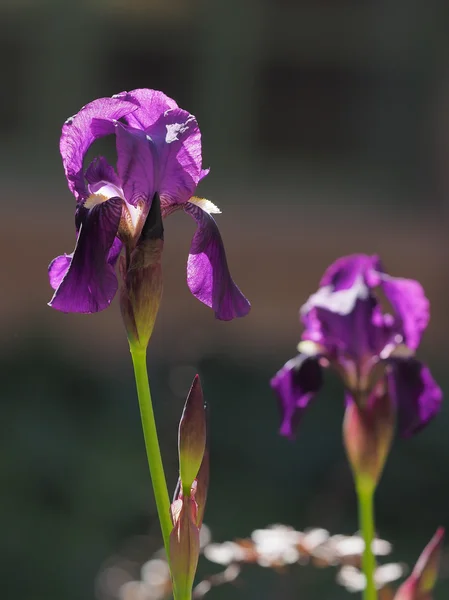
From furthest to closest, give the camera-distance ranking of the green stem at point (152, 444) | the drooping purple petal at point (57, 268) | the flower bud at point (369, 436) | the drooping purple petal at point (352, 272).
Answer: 1. the drooping purple petal at point (352, 272)
2. the flower bud at point (369, 436)
3. the drooping purple petal at point (57, 268)
4. the green stem at point (152, 444)

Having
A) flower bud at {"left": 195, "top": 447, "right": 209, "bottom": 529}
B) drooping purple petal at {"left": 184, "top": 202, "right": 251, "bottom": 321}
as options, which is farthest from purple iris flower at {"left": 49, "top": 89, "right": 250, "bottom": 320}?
flower bud at {"left": 195, "top": 447, "right": 209, "bottom": 529}

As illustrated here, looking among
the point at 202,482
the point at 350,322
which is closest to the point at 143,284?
the point at 202,482

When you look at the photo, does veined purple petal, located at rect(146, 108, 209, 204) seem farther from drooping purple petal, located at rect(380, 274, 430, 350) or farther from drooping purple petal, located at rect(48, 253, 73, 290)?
drooping purple petal, located at rect(380, 274, 430, 350)

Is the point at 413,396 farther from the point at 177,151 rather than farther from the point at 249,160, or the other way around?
the point at 249,160

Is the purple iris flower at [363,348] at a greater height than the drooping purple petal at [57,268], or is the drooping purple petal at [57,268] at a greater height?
the drooping purple petal at [57,268]

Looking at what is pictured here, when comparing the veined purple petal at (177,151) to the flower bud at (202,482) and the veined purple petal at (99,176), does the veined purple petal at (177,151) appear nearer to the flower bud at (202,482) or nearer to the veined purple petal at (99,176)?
the veined purple petal at (99,176)

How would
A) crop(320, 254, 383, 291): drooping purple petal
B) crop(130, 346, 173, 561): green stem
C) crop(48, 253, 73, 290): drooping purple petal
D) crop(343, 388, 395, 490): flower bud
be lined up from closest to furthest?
1. crop(130, 346, 173, 561): green stem
2. crop(48, 253, 73, 290): drooping purple petal
3. crop(343, 388, 395, 490): flower bud
4. crop(320, 254, 383, 291): drooping purple petal

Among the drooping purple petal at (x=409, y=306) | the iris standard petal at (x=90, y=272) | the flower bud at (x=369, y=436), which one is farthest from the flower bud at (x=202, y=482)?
the drooping purple petal at (x=409, y=306)
